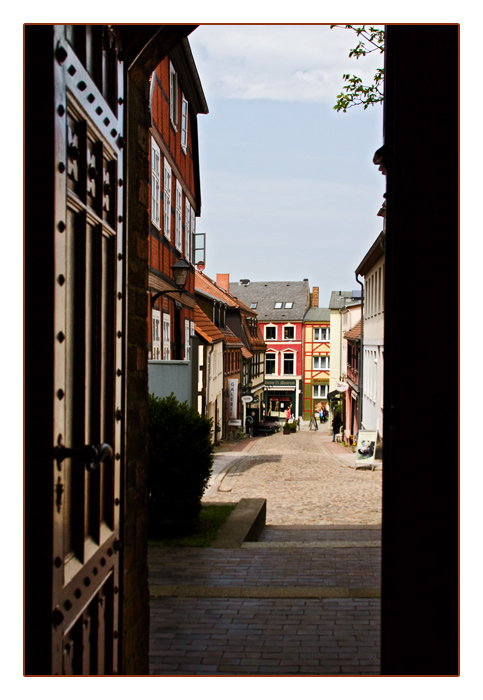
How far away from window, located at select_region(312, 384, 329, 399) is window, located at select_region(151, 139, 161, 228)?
4784 centimetres

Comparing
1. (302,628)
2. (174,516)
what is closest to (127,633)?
(302,628)

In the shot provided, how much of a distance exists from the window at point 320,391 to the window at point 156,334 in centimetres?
4751

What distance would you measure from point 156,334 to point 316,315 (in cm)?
4862

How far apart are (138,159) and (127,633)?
2522mm

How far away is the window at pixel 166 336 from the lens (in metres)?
15.1

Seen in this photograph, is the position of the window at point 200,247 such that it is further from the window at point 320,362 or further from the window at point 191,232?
the window at point 320,362

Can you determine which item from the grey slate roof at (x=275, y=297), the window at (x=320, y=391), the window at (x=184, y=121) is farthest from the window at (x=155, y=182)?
the window at (x=320, y=391)

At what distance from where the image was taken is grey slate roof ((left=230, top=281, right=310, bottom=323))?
204ft

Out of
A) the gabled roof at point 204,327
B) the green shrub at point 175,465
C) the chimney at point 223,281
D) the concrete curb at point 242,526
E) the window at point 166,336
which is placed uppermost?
the chimney at point 223,281

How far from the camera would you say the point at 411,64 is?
10.2ft

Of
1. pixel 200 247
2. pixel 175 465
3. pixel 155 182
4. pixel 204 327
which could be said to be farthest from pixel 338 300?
pixel 175 465

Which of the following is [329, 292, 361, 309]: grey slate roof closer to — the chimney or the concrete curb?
the chimney

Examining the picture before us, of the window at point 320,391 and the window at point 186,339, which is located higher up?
the window at point 186,339

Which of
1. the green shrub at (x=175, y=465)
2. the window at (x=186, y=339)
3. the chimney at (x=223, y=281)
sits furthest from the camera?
the chimney at (x=223, y=281)
